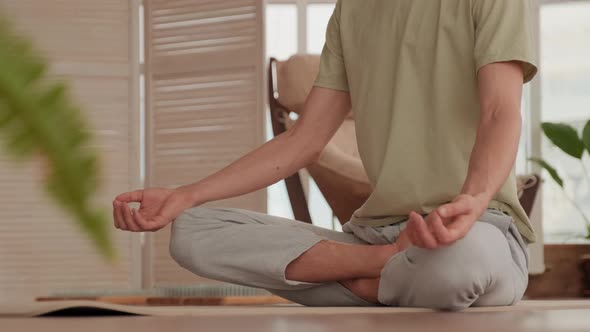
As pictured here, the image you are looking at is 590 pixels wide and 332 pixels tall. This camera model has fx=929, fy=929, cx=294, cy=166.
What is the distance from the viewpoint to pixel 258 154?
1914 mm

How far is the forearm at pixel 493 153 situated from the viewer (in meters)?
1.41

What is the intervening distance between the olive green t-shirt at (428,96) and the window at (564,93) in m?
4.59

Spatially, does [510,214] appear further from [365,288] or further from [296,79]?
[296,79]

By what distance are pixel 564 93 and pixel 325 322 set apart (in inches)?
211

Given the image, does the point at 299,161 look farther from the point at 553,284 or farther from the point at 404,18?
the point at 553,284

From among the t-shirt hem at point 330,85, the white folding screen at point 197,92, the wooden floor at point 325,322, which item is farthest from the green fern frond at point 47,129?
the white folding screen at point 197,92

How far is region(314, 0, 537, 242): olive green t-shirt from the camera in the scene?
66.4 inches

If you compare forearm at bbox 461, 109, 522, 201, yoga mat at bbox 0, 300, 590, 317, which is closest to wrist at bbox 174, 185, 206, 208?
yoga mat at bbox 0, 300, 590, 317

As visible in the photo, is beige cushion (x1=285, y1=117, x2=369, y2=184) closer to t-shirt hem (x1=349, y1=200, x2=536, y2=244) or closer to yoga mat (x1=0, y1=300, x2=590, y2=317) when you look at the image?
t-shirt hem (x1=349, y1=200, x2=536, y2=244)

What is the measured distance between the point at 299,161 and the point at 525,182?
2307 millimetres

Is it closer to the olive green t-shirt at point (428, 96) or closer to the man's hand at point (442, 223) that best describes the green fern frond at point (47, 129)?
the man's hand at point (442, 223)

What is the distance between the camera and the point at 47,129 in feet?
0.89

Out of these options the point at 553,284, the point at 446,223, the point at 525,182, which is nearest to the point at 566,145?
the point at 553,284

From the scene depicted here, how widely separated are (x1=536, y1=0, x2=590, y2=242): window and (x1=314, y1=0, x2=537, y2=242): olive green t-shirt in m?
4.59
